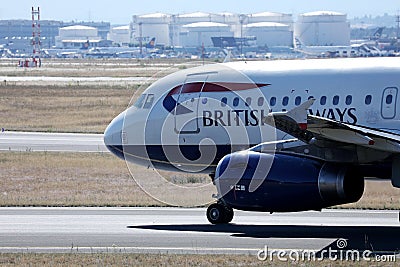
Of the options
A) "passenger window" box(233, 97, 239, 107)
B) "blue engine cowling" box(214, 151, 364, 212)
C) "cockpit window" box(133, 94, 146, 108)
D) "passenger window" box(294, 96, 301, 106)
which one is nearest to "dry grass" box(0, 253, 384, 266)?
"blue engine cowling" box(214, 151, 364, 212)

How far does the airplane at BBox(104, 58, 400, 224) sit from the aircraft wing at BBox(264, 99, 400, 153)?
0.02 metres

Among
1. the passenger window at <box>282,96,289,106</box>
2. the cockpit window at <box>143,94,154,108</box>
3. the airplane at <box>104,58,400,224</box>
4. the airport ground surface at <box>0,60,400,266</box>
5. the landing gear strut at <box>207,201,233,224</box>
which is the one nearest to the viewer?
the airport ground surface at <box>0,60,400,266</box>

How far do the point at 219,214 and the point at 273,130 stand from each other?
219 centimetres

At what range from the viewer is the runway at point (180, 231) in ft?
60.9

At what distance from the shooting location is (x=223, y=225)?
2175cm

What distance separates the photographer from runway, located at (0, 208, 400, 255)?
18570 millimetres

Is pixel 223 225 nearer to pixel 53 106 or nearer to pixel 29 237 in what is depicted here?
pixel 29 237

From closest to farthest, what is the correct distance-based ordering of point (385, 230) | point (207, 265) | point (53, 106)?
1. point (207, 265)
2. point (385, 230)
3. point (53, 106)

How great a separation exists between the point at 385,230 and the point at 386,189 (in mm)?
4651

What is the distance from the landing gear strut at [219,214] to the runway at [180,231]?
0.22 metres

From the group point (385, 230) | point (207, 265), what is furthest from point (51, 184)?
point (207, 265)

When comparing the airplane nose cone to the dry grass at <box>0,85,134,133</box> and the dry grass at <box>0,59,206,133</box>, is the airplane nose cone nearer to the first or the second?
the dry grass at <box>0,59,206,133</box>

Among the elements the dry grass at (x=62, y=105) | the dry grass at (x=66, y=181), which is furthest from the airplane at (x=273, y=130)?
the dry grass at (x=62, y=105)

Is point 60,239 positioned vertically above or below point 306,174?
below
